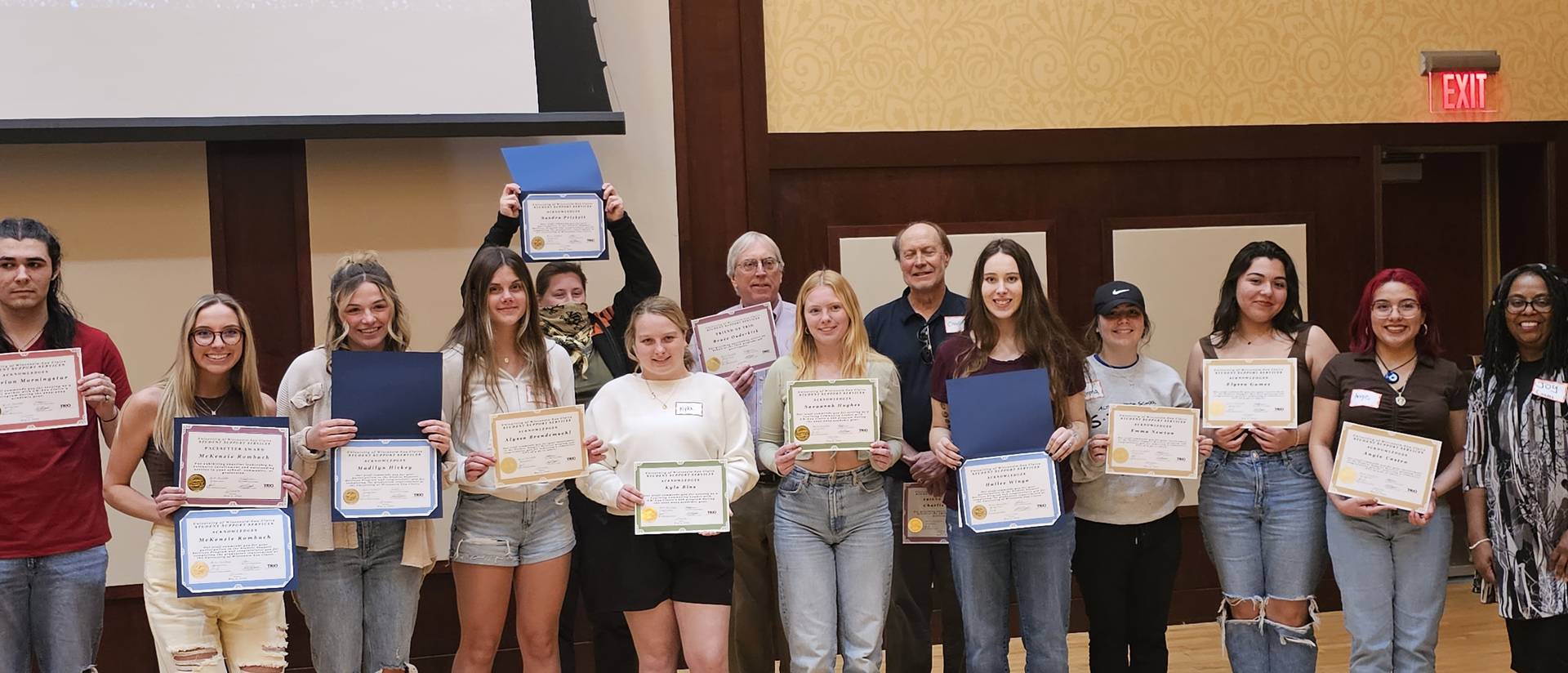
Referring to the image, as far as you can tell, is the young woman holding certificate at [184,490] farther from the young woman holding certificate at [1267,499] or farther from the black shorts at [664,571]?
the young woman holding certificate at [1267,499]

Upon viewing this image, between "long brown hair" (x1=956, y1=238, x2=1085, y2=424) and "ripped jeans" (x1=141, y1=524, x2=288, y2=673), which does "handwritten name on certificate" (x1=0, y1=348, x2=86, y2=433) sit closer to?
"ripped jeans" (x1=141, y1=524, x2=288, y2=673)

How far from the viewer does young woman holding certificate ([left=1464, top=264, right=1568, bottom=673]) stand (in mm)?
3121

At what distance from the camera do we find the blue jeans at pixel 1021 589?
329 centimetres

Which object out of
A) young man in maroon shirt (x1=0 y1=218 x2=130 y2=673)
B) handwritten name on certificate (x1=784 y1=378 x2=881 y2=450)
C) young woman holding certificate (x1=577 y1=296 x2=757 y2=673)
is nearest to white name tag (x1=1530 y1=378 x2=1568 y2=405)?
handwritten name on certificate (x1=784 y1=378 x2=881 y2=450)

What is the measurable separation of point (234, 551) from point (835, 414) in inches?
58.1

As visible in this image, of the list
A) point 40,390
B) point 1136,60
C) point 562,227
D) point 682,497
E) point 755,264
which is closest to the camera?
point 40,390

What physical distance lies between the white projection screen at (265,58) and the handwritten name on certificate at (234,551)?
5.76 feet

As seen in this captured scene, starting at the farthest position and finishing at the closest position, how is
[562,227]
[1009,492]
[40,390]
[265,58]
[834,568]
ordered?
[265,58], [562,227], [834,568], [1009,492], [40,390]

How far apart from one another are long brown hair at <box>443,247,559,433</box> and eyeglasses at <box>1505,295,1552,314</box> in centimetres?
248

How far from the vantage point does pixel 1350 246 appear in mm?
5156

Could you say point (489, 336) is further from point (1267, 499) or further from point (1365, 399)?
point (1365, 399)

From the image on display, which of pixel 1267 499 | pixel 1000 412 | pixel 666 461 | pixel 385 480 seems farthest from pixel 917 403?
pixel 385 480

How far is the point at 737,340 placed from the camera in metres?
3.68

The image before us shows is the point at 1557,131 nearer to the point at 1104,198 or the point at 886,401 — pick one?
the point at 1104,198
